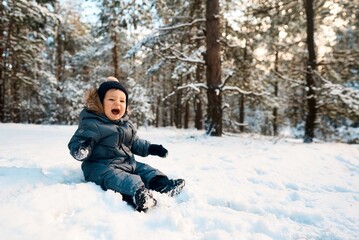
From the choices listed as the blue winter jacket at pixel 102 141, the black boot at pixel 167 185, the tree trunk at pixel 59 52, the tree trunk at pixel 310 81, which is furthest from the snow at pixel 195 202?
the tree trunk at pixel 59 52

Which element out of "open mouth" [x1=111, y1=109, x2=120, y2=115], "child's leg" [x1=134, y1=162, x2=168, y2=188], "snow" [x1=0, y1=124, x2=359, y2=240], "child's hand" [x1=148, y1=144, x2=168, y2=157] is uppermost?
"open mouth" [x1=111, y1=109, x2=120, y2=115]

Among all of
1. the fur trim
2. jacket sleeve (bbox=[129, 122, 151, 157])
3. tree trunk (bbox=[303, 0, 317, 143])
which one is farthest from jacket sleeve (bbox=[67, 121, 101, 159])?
tree trunk (bbox=[303, 0, 317, 143])

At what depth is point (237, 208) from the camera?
11.3 ft

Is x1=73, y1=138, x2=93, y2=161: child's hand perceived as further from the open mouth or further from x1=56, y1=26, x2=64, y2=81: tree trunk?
x1=56, y1=26, x2=64, y2=81: tree trunk

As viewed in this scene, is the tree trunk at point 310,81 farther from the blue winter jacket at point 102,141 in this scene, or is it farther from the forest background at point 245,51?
the blue winter jacket at point 102,141

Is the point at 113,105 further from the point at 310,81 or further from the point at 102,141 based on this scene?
the point at 310,81

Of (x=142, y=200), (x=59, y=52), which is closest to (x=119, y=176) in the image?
(x=142, y=200)

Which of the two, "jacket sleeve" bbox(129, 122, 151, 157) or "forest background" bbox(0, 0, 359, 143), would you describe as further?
"forest background" bbox(0, 0, 359, 143)

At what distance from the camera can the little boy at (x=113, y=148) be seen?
3.19 m

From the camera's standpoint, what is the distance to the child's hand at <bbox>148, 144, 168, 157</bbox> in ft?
12.8

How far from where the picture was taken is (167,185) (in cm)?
358

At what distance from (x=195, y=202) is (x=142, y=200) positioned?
2.24 ft

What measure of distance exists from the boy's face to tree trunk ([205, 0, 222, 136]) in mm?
5428

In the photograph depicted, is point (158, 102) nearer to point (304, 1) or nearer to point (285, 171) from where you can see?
point (304, 1)
